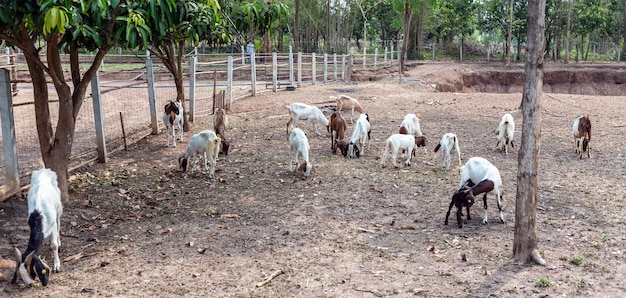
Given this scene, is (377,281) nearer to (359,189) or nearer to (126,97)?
(359,189)

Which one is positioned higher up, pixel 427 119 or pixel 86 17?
pixel 86 17

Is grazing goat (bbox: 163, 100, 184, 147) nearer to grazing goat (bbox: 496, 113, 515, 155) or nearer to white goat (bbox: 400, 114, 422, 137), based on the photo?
white goat (bbox: 400, 114, 422, 137)

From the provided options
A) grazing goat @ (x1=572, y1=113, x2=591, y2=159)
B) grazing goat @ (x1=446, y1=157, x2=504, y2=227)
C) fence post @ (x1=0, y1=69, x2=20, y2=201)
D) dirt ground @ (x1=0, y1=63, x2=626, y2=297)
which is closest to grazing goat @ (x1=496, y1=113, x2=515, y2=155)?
dirt ground @ (x1=0, y1=63, x2=626, y2=297)

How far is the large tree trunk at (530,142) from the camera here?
5.50 metres

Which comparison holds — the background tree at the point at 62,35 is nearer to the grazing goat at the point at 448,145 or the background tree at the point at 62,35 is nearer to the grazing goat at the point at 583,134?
the grazing goat at the point at 448,145

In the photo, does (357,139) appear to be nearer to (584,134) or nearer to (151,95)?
(584,134)

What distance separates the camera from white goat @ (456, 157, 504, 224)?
278 inches

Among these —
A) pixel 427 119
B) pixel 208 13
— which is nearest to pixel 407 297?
pixel 208 13

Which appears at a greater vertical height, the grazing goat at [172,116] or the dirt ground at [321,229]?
the grazing goat at [172,116]

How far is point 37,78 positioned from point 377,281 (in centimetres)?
535

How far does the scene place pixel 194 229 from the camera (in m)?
7.12

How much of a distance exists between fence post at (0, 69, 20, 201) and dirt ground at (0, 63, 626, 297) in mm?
225

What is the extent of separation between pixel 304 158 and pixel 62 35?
4.16 metres

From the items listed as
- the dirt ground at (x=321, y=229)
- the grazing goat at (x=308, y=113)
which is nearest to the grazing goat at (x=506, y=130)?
the dirt ground at (x=321, y=229)
